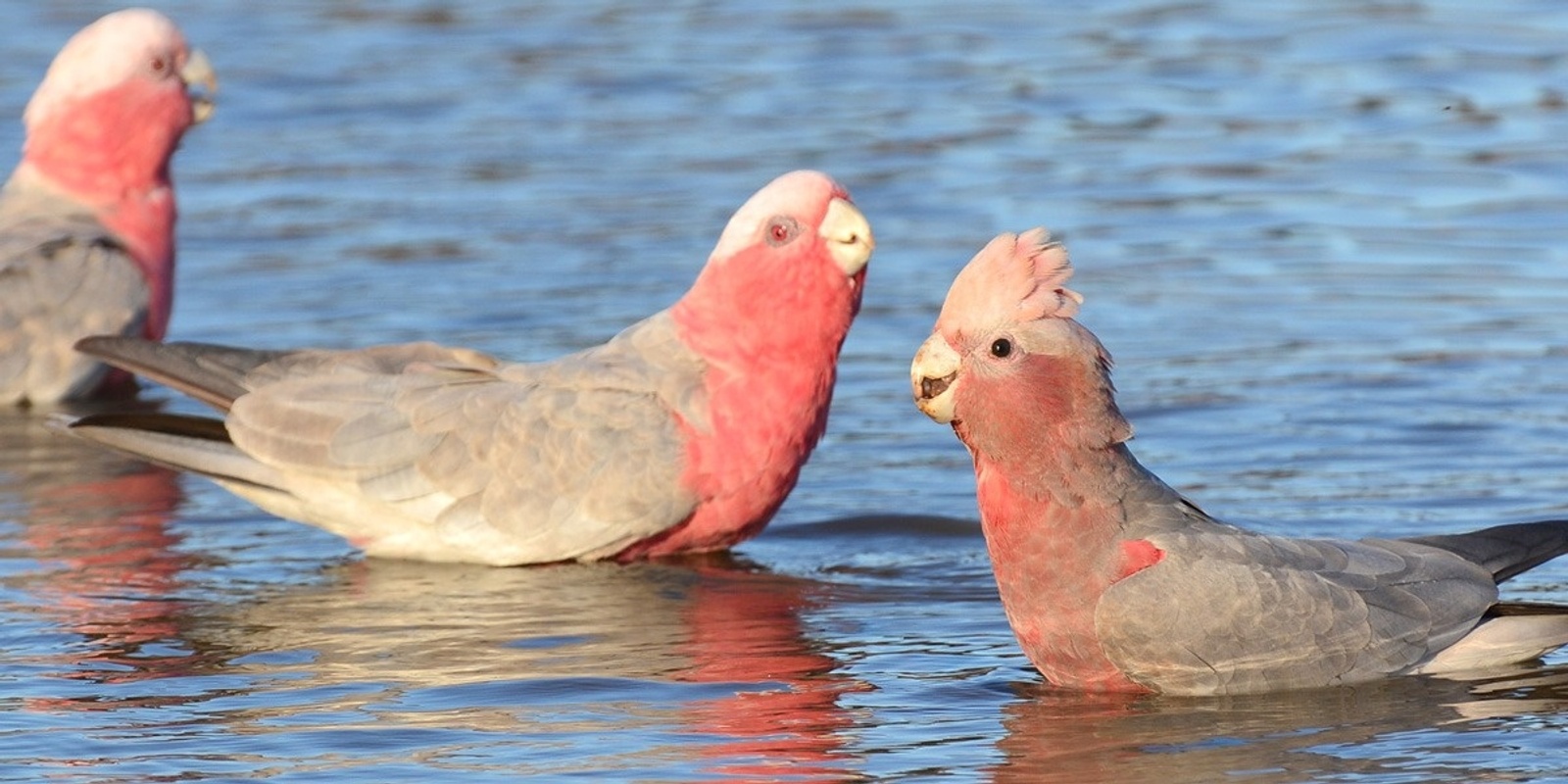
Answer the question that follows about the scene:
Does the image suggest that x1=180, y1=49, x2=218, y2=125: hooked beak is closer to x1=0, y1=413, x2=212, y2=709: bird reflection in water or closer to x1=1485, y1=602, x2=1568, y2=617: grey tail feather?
x1=0, y1=413, x2=212, y2=709: bird reflection in water

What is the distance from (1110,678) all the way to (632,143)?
871 cm

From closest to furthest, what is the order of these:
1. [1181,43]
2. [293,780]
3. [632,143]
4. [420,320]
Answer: [293,780]
[420,320]
[632,143]
[1181,43]

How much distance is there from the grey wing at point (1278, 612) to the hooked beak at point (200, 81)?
244 inches

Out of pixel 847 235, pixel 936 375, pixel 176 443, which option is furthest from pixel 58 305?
pixel 936 375

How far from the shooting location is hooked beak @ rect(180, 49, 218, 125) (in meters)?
11.1

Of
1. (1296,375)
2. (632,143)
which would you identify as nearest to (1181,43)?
(632,143)

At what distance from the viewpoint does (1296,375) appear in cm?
1012

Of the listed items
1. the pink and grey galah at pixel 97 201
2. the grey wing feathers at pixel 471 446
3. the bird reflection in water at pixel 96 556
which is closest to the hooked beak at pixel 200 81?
the pink and grey galah at pixel 97 201

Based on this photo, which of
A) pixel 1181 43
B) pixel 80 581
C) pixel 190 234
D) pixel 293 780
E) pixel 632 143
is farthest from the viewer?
pixel 1181 43

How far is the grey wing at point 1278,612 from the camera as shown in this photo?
6316mm

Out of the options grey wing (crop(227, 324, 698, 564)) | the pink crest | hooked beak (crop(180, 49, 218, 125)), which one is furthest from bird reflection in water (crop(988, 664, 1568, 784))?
hooked beak (crop(180, 49, 218, 125))

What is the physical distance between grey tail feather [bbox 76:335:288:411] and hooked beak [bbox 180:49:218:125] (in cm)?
279

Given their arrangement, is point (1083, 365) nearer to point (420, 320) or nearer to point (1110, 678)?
point (1110, 678)

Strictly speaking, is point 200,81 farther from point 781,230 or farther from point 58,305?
point 781,230
